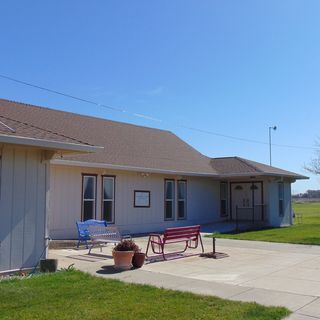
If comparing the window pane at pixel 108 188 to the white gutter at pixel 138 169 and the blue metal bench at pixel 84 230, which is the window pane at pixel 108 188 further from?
the blue metal bench at pixel 84 230

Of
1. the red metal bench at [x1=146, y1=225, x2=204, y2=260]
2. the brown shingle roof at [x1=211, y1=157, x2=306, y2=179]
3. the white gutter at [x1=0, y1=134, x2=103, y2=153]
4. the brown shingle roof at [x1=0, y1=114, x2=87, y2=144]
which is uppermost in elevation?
the brown shingle roof at [x1=211, y1=157, x2=306, y2=179]

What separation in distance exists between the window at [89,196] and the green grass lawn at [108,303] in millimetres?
9669

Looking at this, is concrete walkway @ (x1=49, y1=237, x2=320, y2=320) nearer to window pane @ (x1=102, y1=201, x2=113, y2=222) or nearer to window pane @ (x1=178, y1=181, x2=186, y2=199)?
window pane @ (x1=102, y1=201, x2=113, y2=222)

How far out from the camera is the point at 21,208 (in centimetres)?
1023

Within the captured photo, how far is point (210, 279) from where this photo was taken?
9836 mm

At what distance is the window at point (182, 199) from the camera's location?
24000 mm

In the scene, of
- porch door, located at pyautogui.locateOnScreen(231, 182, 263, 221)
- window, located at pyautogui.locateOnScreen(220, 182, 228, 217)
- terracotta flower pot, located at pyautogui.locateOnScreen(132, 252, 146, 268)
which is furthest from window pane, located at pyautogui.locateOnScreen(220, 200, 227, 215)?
terracotta flower pot, located at pyautogui.locateOnScreen(132, 252, 146, 268)

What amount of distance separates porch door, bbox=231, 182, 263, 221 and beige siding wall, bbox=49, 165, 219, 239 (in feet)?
5.00

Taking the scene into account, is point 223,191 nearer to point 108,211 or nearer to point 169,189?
point 169,189

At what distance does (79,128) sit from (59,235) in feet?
20.6

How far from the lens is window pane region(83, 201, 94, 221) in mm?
18781

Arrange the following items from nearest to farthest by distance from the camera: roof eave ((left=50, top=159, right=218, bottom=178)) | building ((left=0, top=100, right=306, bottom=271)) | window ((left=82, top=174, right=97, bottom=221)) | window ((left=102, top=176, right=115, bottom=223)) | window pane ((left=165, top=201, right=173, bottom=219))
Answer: building ((left=0, top=100, right=306, bottom=271)) < roof eave ((left=50, top=159, right=218, bottom=178)) < window ((left=82, top=174, right=97, bottom=221)) < window ((left=102, top=176, right=115, bottom=223)) < window pane ((left=165, top=201, right=173, bottom=219))

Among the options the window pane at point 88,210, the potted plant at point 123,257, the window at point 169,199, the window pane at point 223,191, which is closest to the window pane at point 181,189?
the window at point 169,199

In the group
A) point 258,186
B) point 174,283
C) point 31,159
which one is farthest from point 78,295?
point 258,186
